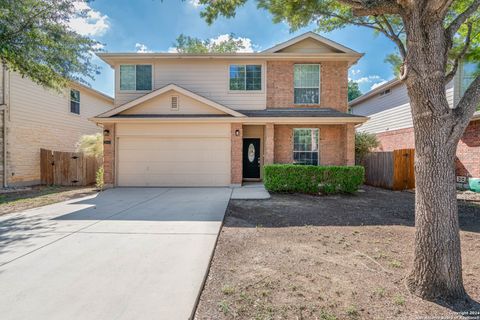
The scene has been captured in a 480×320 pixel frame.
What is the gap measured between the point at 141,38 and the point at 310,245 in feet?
45.1

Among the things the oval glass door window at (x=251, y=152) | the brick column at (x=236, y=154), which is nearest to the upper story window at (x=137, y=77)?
the brick column at (x=236, y=154)

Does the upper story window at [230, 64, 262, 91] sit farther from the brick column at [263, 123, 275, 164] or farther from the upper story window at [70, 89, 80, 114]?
the upper story window at [70, 89, 80, 114]

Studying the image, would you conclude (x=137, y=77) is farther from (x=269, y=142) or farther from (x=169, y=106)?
(x=269, y=142)

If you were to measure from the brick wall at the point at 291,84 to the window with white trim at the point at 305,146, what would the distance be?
143 cm

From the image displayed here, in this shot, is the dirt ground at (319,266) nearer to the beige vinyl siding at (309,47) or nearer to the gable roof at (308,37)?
the gable roof at (308,37)

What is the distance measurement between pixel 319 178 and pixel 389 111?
10746 millimetres

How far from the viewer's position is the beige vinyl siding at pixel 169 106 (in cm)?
1110

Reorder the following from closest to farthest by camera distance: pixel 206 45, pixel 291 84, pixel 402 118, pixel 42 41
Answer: pixel 42 41, pixel 291 84, pixel 402 118, pixel 206 45

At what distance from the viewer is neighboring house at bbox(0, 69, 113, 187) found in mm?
11695

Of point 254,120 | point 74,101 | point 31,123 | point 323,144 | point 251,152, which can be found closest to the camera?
point 254,120

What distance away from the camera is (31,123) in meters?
12.9

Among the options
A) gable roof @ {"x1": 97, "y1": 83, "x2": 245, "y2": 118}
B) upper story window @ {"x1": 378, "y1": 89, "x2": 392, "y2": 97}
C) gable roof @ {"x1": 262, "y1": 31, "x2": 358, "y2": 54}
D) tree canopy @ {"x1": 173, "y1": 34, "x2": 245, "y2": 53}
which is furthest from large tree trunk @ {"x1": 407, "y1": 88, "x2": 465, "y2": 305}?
tree canopy @ {"x1": 173, "y1": 34, "x2": 245, "y2": 53}

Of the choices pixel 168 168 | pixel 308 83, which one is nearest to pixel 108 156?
pixel 168 168

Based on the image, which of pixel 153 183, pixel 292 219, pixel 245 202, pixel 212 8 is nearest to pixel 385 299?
pixel 292 219
